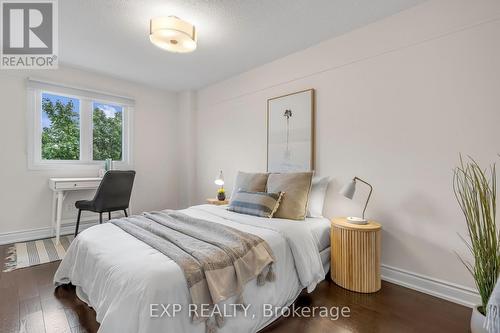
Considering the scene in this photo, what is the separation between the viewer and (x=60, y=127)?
349cm

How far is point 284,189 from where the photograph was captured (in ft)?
7.85

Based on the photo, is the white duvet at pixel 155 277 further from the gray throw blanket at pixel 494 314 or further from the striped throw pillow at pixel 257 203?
the gray throw blanket at pixel 494 314

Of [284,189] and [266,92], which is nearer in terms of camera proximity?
[284,189]

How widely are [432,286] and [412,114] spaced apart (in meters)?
1.44

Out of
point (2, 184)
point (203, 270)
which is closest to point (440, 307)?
point (203, 270)

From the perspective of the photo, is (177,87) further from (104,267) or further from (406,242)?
(406,242)

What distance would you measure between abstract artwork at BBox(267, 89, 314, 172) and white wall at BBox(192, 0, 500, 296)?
0.39 feet

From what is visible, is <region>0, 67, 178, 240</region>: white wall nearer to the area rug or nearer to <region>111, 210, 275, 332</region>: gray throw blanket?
the area rug

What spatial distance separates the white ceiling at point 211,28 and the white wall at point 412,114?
270 millimetres

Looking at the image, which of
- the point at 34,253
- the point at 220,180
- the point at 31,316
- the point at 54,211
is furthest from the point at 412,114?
the point at 54,211

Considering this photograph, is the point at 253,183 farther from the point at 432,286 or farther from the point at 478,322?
the point at 478,322

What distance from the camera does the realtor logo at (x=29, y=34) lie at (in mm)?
2109

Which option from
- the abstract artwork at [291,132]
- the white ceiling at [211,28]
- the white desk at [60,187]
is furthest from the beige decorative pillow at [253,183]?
the white desk at [60,187]

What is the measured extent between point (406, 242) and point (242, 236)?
150 cm
